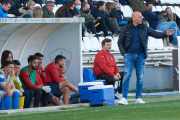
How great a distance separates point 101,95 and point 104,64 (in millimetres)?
1749

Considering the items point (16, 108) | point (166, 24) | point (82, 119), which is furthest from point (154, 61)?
point (82, 119)

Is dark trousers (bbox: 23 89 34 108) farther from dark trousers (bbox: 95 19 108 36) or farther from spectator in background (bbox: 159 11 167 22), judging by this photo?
spectator in background (bbox: 159 11 167 22)

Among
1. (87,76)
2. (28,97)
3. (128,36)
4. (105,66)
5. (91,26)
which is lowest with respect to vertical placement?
(28,97)

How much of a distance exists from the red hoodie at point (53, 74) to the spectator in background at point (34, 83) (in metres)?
0.40

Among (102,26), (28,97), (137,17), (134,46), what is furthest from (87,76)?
(102,26)

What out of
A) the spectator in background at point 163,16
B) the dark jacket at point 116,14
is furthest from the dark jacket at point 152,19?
the dark jacket at point 116,14

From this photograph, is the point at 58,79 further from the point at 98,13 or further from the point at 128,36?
the point at 98,13

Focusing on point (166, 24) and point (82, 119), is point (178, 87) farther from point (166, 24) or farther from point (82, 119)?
point (82, 119)

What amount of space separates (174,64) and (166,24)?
3.04 m

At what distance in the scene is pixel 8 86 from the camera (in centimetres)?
692

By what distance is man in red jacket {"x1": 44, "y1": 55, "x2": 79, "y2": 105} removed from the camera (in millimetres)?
8180

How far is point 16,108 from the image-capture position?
709cm

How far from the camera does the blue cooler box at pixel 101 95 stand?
291 inches

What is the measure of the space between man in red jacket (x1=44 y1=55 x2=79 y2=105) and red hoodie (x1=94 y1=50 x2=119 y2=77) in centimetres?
105
